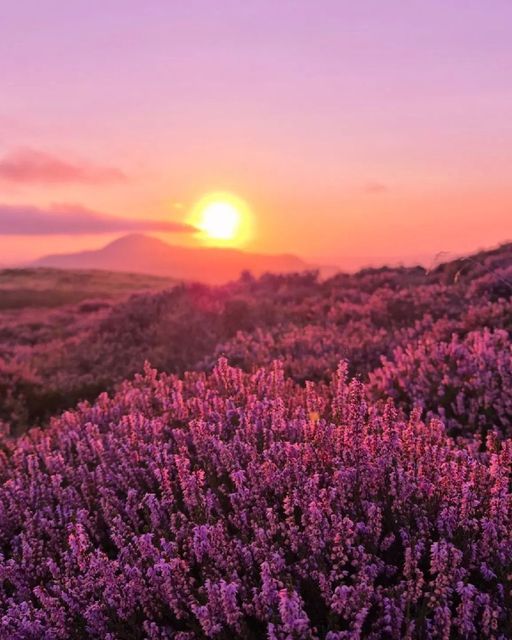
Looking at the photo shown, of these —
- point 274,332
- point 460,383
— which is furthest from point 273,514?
point 274,332

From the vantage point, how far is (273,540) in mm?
2953

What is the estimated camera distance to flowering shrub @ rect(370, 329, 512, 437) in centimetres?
498

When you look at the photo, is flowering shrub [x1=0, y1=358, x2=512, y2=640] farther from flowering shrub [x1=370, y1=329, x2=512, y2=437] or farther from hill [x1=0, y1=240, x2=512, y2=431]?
hill [x1=0, y1=240, x2=512, y2=431]

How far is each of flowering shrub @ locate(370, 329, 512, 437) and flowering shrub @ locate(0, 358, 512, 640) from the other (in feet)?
3.67

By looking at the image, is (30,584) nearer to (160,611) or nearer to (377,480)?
(160,611)

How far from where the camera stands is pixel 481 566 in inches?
100

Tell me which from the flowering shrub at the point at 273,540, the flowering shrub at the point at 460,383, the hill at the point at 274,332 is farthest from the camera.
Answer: the hill at the point at 274,332

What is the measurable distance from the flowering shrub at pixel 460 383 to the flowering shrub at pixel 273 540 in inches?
44.1

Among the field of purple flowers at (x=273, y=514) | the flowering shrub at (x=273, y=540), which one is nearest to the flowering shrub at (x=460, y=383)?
the field of purple flowers at (x=273, y=514)

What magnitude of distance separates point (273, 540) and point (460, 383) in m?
3.04

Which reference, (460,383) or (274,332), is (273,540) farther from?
(274,332)

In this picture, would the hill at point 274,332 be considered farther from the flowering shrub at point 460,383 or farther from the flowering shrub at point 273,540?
the flowering shrub at point 273,540

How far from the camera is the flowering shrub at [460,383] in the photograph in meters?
4.98

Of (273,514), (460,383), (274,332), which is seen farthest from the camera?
(274,332)
